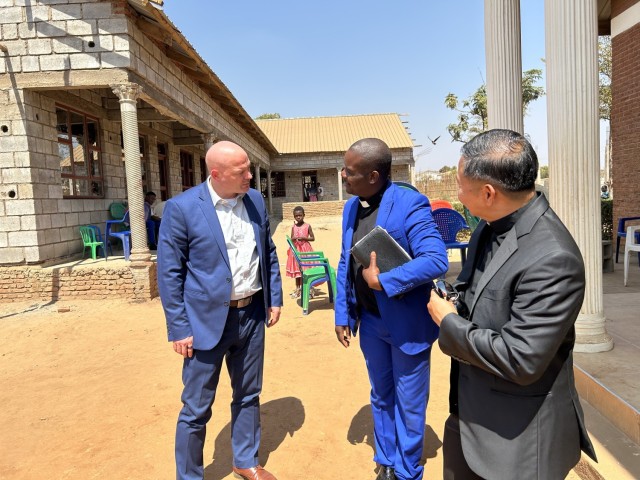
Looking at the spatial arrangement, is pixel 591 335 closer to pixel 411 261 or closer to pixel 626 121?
pixel 411 261

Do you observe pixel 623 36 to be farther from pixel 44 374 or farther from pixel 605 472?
pixel 44 374

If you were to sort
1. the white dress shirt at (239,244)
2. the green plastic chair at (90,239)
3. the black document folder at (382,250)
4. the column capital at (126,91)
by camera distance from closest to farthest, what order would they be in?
the black document folder at (382,250), the white dress shirt at (239,244), the column capital at (126,91), the green plastic chair at (90,239)

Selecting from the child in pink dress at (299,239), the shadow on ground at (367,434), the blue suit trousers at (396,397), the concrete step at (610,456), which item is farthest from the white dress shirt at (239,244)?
the child in pink dress at (299,239)

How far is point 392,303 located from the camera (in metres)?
2.17

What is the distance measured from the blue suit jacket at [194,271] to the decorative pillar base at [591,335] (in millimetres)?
2522

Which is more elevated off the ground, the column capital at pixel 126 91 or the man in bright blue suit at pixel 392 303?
the column capital at pixel 126 91

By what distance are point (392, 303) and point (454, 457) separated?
0.75 m

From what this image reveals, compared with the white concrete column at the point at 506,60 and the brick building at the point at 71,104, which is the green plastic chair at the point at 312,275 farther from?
the white concrete column at the point at 506,60

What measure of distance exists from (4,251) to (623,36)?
1101 cm

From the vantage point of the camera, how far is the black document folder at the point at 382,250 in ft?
6.77

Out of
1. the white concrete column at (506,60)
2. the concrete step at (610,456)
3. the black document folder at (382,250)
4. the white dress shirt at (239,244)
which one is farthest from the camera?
the white concrete column at (506,60)

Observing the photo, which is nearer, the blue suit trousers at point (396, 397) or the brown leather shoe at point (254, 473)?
the blue suit trousers at point (396, 397)

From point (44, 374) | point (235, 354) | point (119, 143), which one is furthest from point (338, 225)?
point (235, 354)

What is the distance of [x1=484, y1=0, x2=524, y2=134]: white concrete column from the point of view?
12.7 ft
